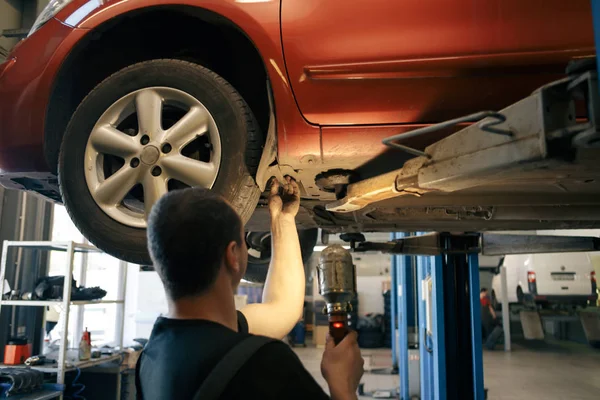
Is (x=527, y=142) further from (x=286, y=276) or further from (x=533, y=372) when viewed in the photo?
(x=533, y=372)

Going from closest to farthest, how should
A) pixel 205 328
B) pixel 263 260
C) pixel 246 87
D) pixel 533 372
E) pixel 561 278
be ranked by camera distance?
pixel 205 328 → pixel 246 87 → pixel 263 260 → pixel 533 372 → pixel 561 278

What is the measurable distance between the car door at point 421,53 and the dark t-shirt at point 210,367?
902mm

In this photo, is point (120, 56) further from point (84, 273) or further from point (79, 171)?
point (84, 273)

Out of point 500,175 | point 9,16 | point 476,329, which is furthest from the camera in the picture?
point 9,16

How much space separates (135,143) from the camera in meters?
1.69

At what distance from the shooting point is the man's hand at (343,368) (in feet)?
3.53

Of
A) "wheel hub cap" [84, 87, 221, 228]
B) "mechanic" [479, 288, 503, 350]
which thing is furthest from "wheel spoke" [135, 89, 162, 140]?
"mechanic" [479, 288, 503, 350]

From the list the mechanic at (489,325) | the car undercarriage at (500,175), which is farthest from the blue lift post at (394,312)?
the car undercarriage at (500,175)

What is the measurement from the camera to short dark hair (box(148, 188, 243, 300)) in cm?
97

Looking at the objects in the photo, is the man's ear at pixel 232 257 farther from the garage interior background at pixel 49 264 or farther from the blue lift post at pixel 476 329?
the garage interior background at pixel 49 264

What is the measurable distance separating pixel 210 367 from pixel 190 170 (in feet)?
3.02

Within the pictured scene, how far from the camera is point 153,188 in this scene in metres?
1.66

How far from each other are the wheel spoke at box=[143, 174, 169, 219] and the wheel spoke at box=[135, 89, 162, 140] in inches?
Answer: 5.7

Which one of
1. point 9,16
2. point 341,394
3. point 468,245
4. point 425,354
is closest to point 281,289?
point 341,394
